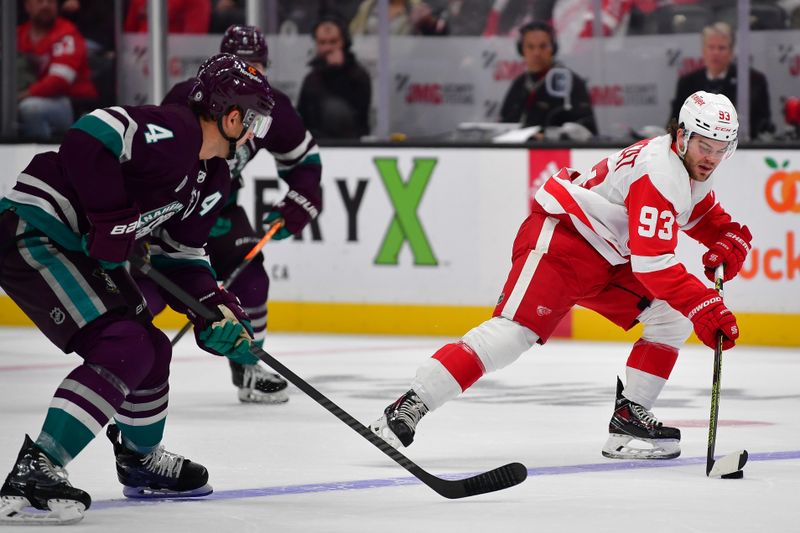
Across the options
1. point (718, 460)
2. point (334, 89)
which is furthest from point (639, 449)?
point (334, 89)

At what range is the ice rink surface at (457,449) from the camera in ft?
11.3

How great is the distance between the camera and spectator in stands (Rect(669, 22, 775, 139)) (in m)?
7.21

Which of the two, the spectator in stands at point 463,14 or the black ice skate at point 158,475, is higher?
the spectator in stands at point 463,14

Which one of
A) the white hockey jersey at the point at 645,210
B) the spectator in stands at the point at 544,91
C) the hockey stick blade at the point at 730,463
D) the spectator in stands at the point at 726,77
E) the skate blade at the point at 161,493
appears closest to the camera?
the skate blade at the point at 161,493

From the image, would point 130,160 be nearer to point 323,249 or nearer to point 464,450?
point 464,450

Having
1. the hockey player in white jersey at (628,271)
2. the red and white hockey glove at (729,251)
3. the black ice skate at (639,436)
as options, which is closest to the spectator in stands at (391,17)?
the hockey player in white jersey at (628,271)

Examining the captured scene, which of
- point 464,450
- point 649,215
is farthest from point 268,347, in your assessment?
point 649,215

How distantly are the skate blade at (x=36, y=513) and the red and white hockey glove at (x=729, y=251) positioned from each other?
72.5 inches

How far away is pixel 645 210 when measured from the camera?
158 inches

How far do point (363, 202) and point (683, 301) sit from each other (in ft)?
11.9

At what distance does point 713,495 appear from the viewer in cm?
369

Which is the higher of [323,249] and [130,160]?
[130,160]

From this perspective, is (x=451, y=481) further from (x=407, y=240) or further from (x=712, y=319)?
(x=407, y=240)

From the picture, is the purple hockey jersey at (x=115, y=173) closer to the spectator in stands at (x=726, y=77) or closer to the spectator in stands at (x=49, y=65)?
the spectator in stands at (x=726, y=77)
